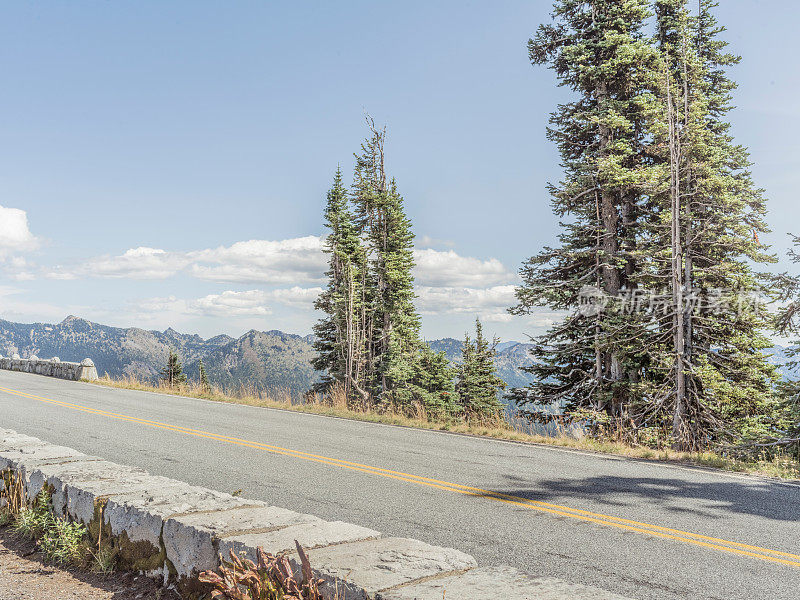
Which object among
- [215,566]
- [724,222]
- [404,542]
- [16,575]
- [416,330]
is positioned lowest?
[16,575]

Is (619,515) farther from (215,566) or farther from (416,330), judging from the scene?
(416,330)

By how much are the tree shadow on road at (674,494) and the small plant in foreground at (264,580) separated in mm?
3789

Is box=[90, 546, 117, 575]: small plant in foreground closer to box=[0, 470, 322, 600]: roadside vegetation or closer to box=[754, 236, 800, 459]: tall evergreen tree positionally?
box=[0, 470, 322, 600]: roadside vegetation

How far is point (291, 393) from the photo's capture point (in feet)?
59.6

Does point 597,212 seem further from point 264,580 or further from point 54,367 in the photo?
point 54,367

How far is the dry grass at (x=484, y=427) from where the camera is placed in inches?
342

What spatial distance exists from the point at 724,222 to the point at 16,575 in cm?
1721

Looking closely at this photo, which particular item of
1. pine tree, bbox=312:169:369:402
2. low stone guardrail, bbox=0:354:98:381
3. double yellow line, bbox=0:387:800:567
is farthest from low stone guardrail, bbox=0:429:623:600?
pine tree, bbox=312:169:369:402

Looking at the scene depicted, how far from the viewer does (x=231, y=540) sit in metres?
3.23

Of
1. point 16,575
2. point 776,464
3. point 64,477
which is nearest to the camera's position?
point 16,575

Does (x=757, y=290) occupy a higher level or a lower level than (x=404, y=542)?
higher

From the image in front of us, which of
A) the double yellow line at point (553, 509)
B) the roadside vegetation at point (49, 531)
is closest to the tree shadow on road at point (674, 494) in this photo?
the double yellow line at point (553, 509)

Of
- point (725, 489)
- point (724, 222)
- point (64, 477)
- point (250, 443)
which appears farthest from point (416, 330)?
point (64, 477)

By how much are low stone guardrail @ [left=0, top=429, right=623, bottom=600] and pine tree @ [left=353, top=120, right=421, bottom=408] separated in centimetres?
2256
